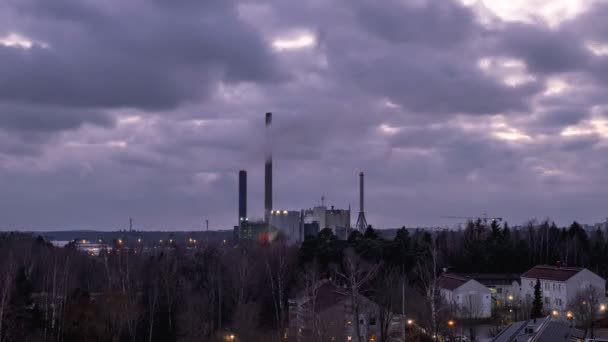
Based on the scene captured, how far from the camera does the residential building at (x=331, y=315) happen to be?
2906 centimetres

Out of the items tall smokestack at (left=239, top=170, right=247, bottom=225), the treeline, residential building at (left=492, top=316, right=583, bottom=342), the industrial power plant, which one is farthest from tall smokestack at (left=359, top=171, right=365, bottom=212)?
residential building at (left=492, top=316, right=583, bottom=342)

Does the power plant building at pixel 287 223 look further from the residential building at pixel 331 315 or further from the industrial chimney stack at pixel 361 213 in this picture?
the residential building at pixel 331 315

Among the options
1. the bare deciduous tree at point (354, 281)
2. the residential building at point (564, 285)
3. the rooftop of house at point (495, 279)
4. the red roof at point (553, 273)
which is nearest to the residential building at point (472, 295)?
the residential building at point (564, 285)

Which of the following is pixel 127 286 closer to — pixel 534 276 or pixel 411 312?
pixel 411 312

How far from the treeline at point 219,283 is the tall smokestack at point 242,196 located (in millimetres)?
50076

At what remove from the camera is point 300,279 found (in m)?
41.8

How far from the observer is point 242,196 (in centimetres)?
10825

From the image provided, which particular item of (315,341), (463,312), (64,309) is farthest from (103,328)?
(463,312)

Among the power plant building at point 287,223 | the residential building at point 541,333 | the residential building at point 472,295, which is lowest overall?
the residential building at point 472,295

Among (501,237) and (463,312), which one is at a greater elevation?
(501,237)

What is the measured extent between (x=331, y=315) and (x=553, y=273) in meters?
18.0

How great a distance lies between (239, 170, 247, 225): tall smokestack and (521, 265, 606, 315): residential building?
6800 centimetres

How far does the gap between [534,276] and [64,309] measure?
30194 millimetres

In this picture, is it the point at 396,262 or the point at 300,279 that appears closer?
the point at 300,279
